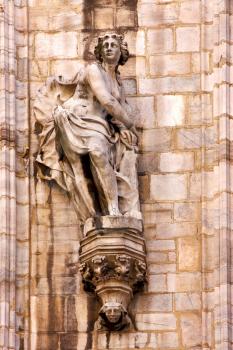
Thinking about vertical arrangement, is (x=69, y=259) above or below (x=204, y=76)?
below

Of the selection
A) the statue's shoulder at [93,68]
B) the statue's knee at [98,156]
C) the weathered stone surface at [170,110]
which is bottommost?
the statue's knee at [98,156]

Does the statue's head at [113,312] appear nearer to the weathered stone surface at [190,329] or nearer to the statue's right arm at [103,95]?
the weathered stone surface at [190,329]

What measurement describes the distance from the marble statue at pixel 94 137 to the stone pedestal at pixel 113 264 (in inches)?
7.4

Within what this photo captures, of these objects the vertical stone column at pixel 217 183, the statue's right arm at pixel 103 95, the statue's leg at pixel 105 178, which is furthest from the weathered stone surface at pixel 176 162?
the statue's leg at pixel 105 178

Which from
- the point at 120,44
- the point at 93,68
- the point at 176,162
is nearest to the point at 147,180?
the point at 176,162

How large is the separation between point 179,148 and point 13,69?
1.73 meters

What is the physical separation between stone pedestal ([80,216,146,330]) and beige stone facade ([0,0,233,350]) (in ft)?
0.43

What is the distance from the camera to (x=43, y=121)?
96.5 feet

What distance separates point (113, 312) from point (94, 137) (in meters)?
1.63

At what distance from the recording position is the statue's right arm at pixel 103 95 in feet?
95.3

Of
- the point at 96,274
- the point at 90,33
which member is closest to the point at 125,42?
the point at 90,33

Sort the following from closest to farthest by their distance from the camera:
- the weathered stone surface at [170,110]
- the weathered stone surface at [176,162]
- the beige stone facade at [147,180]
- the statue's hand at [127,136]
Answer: the beige stone facade at [147,180] → the statue's hand at [127,136] → the weathered stone surface at [176,162] → the weathered stone surface at [170,110]

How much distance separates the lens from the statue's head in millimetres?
28594

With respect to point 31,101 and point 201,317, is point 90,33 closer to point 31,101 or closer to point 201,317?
point 31,101
